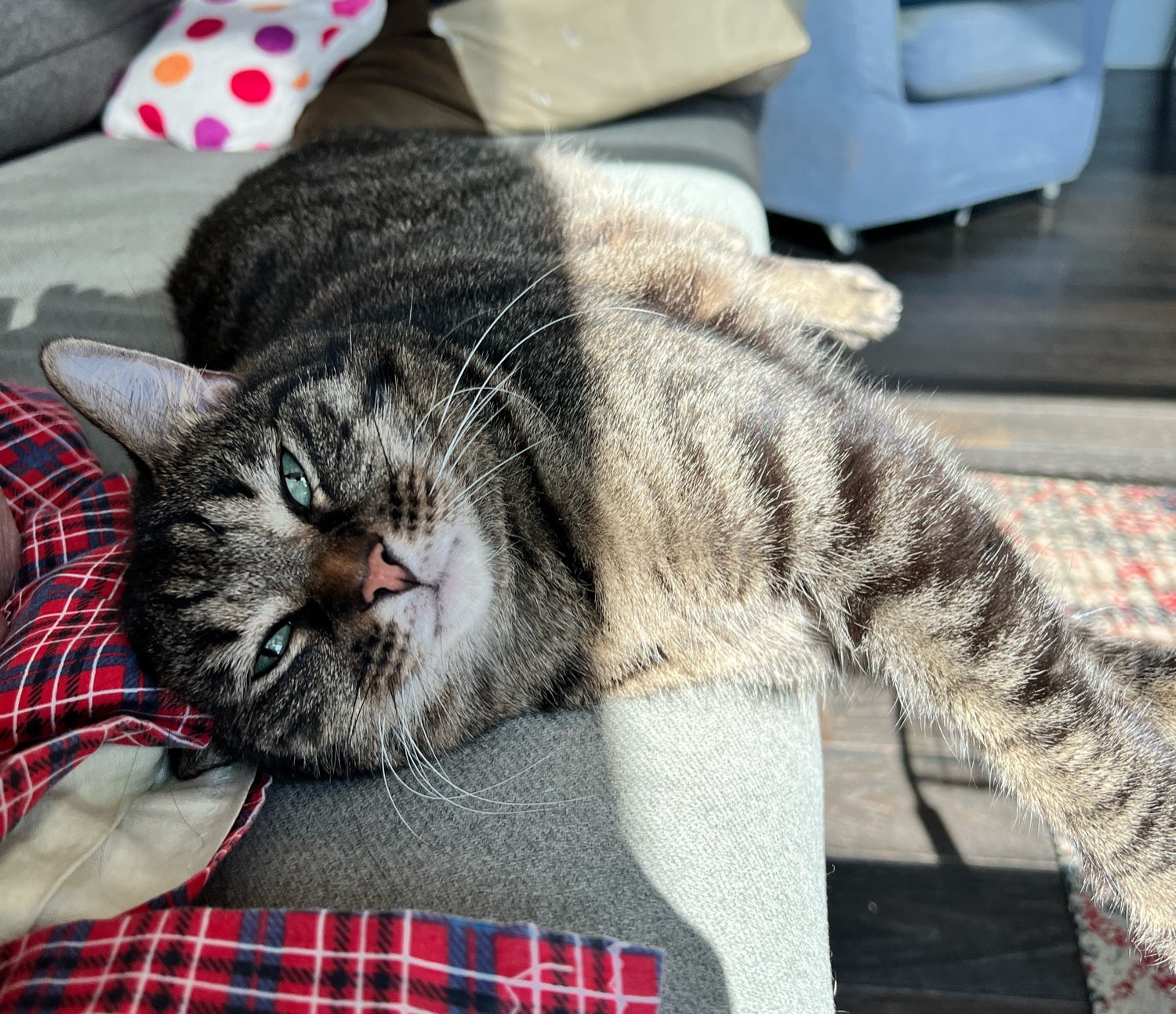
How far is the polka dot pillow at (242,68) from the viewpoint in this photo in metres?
1.83

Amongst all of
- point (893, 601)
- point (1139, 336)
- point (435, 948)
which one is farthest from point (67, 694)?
point (1139, 336)

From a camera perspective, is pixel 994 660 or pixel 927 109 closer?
pixel 994 660

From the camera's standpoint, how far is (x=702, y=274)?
3.80ft

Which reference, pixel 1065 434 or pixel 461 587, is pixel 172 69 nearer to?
pixel 461 587

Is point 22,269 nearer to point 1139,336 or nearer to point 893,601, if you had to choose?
point 893,601

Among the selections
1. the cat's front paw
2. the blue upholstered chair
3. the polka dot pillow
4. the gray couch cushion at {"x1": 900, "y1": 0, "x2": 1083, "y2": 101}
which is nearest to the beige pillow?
the polka dot pillow

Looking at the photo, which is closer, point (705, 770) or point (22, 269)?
point (705, 770)

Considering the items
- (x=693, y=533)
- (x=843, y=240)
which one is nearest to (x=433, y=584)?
(x=693, y=533)

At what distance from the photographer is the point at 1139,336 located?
7.00ft

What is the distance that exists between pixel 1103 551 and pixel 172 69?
7.38ft

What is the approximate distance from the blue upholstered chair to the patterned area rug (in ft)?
3.66

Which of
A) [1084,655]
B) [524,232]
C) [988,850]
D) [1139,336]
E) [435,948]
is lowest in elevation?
[988,850]

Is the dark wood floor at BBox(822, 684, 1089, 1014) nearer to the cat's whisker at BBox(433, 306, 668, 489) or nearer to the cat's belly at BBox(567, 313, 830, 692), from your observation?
the cat's belly at BBox(567, 313, 830, 692)

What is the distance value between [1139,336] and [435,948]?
2305 mm
